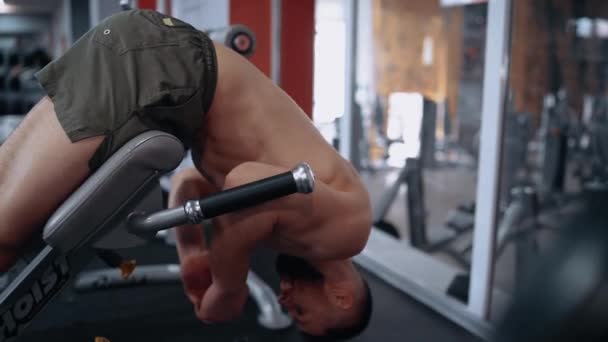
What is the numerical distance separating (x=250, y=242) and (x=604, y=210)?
0.81m

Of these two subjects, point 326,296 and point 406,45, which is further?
point 406,45

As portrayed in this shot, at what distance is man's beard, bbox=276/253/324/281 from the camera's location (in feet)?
4.50

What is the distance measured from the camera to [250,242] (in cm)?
114

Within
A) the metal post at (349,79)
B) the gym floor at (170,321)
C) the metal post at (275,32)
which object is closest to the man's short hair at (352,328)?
the gym floor at (170,321)

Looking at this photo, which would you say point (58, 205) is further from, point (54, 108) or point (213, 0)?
point (213, 0)

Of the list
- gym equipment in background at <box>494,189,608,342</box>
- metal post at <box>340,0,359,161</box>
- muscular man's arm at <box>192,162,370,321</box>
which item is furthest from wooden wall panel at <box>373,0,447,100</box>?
gym equipment in background at <box>494,189,608,342</box>

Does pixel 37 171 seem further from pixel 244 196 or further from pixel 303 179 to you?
pixel 303 179

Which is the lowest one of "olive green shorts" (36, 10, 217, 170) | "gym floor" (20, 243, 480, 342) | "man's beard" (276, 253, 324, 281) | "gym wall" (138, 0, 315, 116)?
"gym floor" (20, 243, 480, 342)

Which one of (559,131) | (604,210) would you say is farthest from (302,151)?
(559,131)

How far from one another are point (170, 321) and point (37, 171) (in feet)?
3.36

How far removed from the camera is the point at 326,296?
138 centimetres

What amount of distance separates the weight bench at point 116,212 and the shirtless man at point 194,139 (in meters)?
0.05

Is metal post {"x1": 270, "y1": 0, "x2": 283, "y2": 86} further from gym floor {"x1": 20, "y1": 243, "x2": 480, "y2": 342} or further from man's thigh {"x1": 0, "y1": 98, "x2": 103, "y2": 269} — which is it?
man's thigh {"x1": 0, "y1": 98, "x2": 103, "y2": 269}

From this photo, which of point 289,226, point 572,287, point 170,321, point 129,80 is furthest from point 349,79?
point 572,287
